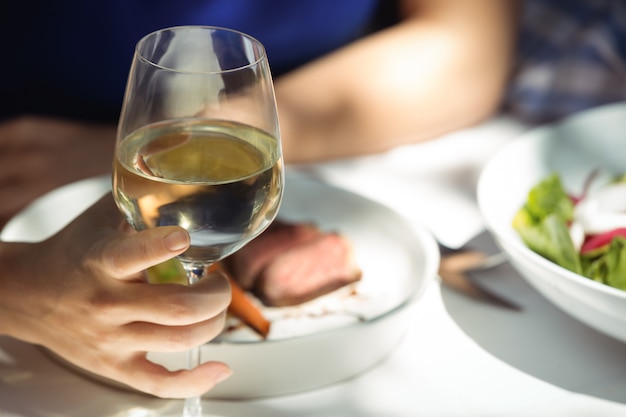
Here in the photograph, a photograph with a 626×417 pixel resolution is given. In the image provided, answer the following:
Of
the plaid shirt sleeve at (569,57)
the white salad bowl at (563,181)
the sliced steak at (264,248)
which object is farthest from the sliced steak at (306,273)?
the plaid shirt sleeve at (569,57)

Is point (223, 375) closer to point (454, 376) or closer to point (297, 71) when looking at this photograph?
point (454, 376)

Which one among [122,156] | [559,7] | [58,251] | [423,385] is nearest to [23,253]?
[58,251]

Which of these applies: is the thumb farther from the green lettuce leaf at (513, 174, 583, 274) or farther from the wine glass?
the green lettuce leaf at (513, 174, 583, 274)

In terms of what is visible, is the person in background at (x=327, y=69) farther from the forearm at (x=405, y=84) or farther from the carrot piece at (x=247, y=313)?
the carrot piece at (x=247, y=313)

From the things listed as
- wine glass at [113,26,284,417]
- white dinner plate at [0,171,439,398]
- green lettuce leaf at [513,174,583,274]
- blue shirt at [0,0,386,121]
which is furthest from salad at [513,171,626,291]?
blue shirt at [0,0,386,121]

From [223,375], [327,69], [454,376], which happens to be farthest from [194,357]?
[327,69]
